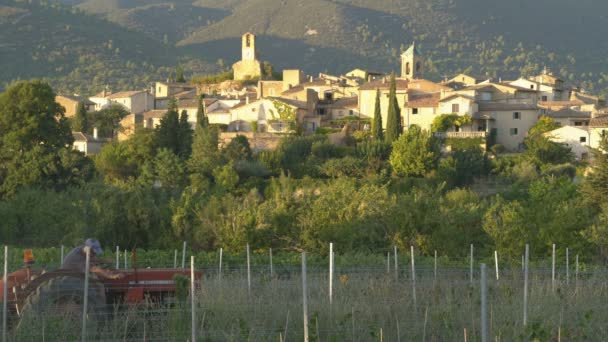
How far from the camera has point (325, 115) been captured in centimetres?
5978

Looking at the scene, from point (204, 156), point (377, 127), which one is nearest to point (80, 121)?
point (204, 156)

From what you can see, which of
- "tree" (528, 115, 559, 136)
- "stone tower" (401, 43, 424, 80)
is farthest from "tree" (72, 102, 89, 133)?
"stone tower" (401, 43, 424, 80)

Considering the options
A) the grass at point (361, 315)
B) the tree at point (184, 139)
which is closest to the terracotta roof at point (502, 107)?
the tree at point (184, 139)

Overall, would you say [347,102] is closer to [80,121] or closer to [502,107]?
[502,107]

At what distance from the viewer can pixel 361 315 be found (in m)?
11.1

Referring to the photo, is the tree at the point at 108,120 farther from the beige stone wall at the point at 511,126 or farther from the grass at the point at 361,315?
the grass at the point at 361,315

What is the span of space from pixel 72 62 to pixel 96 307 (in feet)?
313

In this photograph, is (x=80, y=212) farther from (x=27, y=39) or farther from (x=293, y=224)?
(x=27, y=39)

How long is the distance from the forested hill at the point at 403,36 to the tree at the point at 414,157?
71.1m

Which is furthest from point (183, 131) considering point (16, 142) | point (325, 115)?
point (325, 115)

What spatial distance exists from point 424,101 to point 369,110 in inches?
182

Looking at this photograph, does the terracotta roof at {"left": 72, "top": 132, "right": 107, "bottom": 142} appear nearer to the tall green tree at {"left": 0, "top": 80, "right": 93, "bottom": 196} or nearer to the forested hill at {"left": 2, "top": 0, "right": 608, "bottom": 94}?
the tall green tree at {"left": 0, "top": 80, "right": 93, "bottom": 196}

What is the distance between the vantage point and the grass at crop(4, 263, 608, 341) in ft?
33.9

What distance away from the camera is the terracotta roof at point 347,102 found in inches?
2343
